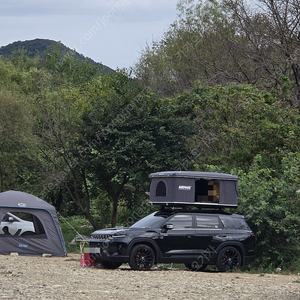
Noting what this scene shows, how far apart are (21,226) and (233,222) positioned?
8064 mm

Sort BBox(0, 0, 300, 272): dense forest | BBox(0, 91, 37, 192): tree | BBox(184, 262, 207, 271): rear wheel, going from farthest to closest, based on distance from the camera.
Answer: BBox(0, 91, 37, 192): tree → BBox(0, 0, 300, 272): dense forest → BBox(184, 262, 207, 271): rear wheel

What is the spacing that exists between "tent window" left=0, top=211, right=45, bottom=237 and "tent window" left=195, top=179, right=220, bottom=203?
6.80 m

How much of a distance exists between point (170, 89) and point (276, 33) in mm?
14843

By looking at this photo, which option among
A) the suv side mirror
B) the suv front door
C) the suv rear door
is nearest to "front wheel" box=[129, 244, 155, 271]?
the suv front door

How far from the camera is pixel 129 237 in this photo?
1470 cm

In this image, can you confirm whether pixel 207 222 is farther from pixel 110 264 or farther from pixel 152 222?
pixel 110 264

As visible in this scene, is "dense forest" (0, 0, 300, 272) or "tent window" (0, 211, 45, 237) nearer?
"tent window" (0, 211, 45, 237)

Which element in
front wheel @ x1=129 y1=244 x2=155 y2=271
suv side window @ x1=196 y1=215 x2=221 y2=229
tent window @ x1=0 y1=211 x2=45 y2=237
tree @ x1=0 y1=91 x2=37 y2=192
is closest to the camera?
front wheel @ x1=129 y1=244 x2=155 y2=271

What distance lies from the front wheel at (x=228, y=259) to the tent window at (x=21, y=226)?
24.2ft

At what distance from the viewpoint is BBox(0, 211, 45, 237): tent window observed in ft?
66.4

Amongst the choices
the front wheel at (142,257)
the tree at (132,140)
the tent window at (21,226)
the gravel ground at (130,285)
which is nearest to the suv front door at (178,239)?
the front wheel at (142,257)

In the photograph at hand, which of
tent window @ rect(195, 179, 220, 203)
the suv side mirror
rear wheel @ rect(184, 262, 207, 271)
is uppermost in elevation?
tent window @ rect(195, 179, 220, 203)

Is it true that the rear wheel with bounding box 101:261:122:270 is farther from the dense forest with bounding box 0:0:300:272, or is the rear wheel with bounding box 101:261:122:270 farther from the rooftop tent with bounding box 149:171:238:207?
the dense forest with bounding box 0:0:300:272

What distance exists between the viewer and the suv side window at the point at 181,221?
50.5 ft
